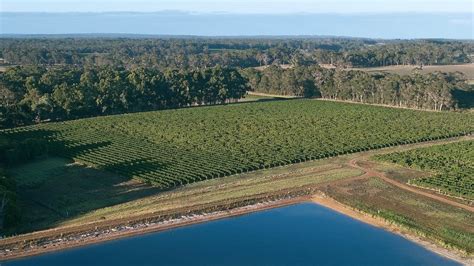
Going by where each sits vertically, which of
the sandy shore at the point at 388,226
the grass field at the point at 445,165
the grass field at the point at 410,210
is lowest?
the sandy shore at the point at 388,226

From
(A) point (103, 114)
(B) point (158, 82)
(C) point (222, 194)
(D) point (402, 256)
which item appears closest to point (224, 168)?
(C) point (222, 194)

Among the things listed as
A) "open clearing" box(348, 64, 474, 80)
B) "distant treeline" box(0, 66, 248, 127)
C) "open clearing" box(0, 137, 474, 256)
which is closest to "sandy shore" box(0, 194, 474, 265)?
"open clearing" box(0, 137, 474, 256)

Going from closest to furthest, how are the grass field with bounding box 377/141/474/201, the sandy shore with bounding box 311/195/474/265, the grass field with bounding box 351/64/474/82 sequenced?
the sandy shore with bounding box 311/195/474/265 → the grass field with bounding box 377/141/474/201 → the grass field with bounding box 351/64/474/82

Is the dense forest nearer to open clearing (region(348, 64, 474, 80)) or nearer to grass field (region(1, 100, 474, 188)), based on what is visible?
grass field (region(1, 100, 474, 188))

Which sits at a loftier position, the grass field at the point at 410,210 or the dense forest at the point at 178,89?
the dense forest at the point at 178,89

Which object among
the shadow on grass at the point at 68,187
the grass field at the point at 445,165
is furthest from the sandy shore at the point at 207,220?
the grass field at the point at 445,165

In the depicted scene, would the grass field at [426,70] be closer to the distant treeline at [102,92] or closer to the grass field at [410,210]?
the distant treeline at [102,92]
